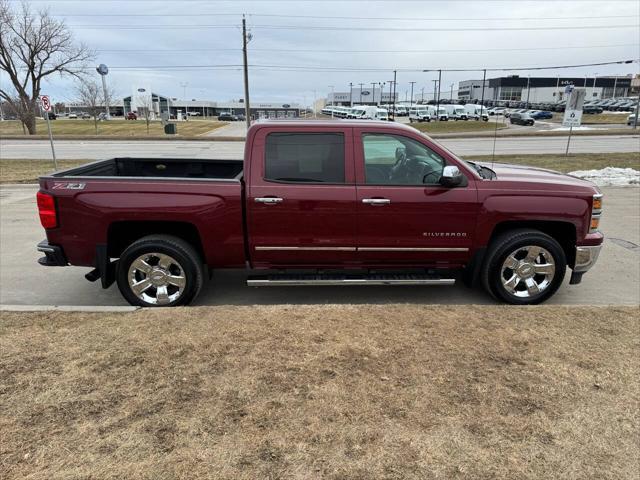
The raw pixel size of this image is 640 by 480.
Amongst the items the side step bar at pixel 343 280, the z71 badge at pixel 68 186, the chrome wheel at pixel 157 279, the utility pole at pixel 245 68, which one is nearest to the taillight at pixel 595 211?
the side step bar at pixel 343 280

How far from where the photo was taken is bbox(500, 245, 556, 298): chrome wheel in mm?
4977

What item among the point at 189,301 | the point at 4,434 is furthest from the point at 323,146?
the point at 4,434

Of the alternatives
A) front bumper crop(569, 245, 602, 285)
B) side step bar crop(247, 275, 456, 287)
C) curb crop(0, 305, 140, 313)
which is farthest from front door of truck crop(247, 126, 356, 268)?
front bumper crop(569, 245, 602, 285)

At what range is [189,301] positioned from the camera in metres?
4.93

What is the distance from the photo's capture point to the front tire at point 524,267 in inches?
194

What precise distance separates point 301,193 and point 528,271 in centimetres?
246

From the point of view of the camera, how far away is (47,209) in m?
4.72

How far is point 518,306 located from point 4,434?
4.22 m

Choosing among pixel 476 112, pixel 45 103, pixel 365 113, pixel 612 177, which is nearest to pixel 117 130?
pixel 365 113

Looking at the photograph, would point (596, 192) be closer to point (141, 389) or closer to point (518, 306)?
point (518, 306)

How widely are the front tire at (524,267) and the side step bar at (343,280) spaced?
0.49 meters

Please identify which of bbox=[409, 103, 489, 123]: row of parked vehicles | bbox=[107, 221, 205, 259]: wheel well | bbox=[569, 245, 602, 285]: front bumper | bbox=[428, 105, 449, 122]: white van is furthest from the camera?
bbox=[428, 105, 449, 122]: white van

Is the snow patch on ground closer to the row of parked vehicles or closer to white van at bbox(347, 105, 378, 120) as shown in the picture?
white van at bbox(347, 105, 378, 120)

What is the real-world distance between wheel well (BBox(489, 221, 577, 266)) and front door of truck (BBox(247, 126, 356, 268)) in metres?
1.58
